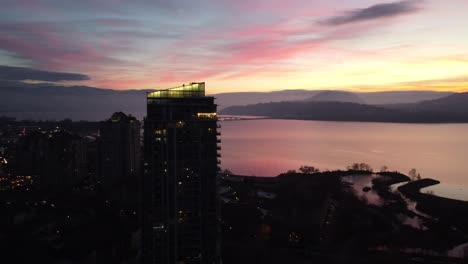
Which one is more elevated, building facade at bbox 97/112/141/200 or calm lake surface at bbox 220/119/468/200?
building facade at bbox 97/112/141/200

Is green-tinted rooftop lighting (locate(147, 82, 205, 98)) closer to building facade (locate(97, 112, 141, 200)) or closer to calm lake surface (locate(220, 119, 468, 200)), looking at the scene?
building facade (locate(97, 112, 141, 200))

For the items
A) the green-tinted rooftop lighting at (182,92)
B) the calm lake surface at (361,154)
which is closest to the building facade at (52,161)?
the calm lake surface at (361,154)

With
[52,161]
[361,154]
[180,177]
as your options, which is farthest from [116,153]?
[361,154]

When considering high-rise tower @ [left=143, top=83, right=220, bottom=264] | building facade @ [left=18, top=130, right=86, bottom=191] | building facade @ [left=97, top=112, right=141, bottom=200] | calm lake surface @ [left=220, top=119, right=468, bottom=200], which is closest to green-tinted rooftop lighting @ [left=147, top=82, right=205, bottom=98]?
high-rise tower @ [left=143, top=83, right=220, bottom=264]

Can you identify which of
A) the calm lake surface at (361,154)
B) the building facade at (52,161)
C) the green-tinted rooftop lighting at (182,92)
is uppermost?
the green-tinted rooftop lighting at (182,92)

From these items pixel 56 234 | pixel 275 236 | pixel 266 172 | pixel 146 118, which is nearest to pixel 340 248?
pixel 275 236

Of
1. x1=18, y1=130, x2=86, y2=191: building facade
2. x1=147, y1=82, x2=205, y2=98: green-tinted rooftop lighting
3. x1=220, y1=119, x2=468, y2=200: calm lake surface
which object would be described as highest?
x1=147, y1=82, x2=205, y2=98: green-tinted rooftop lighting

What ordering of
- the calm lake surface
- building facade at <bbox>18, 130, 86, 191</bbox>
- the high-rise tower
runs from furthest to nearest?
1. the calm lake surface
2. building facade at <bbox>18, 130, 86, 191</bbox>
3. the high-rise tower

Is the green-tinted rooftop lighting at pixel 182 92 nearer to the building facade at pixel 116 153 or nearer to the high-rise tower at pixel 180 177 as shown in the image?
the high-rise tower at pixel 180 177
